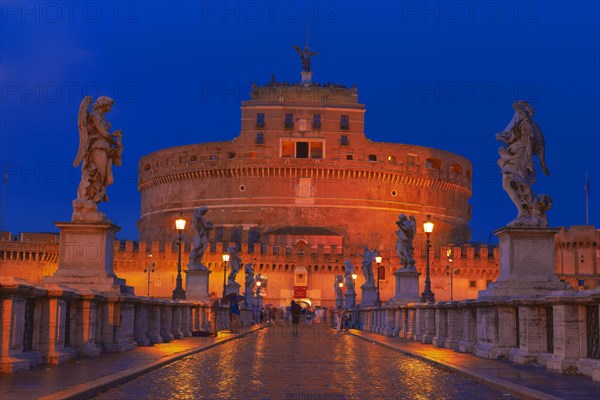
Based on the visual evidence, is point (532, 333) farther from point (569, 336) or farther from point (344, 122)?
point (344, 122)

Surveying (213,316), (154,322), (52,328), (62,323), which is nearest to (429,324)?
(154,322)

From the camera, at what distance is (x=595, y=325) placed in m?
9.21

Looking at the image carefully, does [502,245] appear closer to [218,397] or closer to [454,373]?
[454,373]

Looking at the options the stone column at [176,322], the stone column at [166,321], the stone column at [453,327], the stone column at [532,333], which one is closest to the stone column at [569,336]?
the stone column at [532,333]

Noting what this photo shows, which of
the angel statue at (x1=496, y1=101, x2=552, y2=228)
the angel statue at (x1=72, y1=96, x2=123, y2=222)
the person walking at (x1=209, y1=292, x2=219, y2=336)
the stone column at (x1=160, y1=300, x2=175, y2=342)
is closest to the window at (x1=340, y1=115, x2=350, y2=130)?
the person walking at (x1=209, y1=292, x2=219, y2=336)

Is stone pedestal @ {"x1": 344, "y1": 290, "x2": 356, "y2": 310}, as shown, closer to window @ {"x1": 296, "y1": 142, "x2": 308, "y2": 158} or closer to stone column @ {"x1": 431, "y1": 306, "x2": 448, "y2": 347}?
stone column @ {"x1": 431, "y1": 306, "x2": 448, "y2": 347}

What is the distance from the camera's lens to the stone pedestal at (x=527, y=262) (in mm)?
11891

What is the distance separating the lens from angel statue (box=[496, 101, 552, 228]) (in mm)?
12289

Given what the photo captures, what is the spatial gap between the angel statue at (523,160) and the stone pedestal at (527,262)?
0.31 metres

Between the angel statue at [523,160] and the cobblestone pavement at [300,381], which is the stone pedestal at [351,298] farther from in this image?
the angel statue at [523,160]

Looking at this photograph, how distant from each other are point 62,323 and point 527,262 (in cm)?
635

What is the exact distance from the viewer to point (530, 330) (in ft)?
35.0

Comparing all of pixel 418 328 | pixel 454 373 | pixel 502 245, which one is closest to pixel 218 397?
pixel 454 373

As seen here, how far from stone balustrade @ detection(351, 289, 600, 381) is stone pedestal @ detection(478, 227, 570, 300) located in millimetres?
411
